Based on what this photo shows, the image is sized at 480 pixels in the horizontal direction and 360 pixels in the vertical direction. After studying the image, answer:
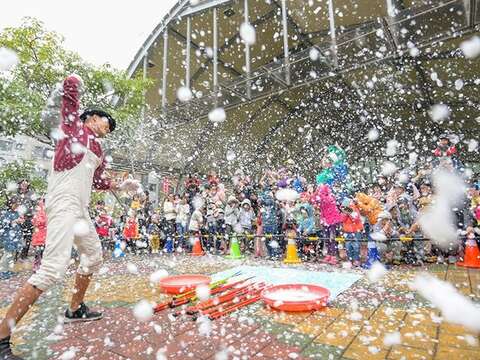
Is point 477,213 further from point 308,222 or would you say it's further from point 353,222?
point 308,222

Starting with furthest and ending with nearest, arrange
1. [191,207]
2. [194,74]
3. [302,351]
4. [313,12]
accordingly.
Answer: [194,74] → [313,12] → [191,207] → [302,351]

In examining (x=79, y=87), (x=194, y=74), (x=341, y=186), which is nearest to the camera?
(x=79, y=87)

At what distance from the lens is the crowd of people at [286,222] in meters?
7.17

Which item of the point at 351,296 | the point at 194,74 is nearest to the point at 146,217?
the point at 194,74

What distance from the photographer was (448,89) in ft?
44.1

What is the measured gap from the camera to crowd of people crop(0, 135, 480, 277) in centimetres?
717

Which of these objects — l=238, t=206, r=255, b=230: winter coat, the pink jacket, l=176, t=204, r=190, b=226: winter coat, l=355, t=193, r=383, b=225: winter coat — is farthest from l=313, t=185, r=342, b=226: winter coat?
the pink jacket

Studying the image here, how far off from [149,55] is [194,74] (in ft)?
9.84

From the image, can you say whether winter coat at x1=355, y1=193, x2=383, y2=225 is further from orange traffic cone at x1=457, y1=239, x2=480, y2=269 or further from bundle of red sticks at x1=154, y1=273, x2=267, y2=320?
bundle of red sticks at x1=154, y1=273, x2=267, y2=320

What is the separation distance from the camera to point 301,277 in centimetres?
575

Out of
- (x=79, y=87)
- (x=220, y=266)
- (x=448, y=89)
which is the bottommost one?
(x=220, y=266)

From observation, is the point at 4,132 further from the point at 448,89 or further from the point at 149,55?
the point at 448,89

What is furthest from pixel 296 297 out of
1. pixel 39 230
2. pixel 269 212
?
pixel 39 230

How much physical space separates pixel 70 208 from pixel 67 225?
0.17 meters
